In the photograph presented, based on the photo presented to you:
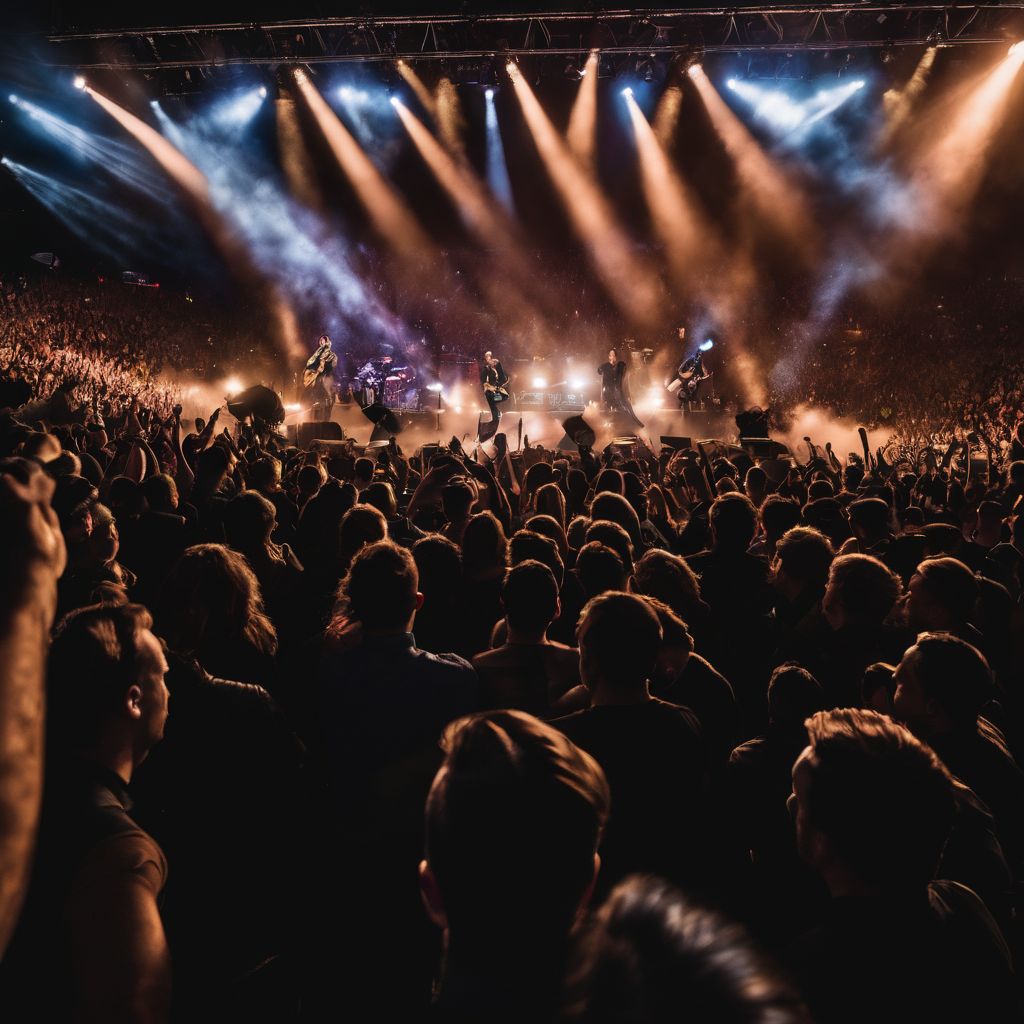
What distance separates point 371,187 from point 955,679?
79.0 ft

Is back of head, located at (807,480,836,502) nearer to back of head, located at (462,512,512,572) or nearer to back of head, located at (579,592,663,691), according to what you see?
back of head, located at (462,512,512,572)

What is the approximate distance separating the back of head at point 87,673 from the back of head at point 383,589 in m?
0.82

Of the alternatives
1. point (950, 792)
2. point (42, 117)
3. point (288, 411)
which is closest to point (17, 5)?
point (42, 117)

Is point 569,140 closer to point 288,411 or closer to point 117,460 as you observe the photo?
point 288,411

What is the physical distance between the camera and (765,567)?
150 inches

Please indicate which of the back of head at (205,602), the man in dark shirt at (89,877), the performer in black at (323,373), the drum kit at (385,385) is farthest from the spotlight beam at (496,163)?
the man in dark shirt at (89,877)

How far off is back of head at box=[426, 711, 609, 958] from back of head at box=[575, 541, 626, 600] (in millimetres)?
2218

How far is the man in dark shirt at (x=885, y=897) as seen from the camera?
1270 millimetres

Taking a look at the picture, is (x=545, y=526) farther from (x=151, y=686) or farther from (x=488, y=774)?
(x=488, y=774)

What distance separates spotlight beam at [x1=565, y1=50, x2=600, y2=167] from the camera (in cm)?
1836

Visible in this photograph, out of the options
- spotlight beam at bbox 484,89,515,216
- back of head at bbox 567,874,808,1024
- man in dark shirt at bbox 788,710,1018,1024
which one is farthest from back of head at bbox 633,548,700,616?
spotlight beam at bbox 484,89,515,216

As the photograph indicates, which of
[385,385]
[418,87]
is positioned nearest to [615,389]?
[385,385]

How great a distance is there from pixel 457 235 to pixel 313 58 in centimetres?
1203

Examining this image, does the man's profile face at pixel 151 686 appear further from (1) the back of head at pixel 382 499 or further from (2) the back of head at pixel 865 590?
(1) the back of head at pixel 382 499
